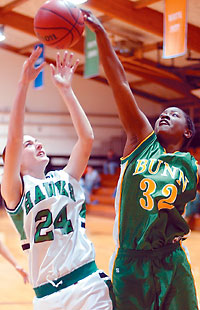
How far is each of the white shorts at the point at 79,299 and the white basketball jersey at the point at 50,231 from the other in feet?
0.26

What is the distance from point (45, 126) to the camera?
17.4 m

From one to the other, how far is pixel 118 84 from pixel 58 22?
630 millimetres

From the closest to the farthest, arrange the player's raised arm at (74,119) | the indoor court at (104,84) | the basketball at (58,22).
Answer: the player's raised arm at (74,119) → the basketball at (58,22) → the indoor court at (104,84)

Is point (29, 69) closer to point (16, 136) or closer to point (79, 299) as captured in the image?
point (16, 136)

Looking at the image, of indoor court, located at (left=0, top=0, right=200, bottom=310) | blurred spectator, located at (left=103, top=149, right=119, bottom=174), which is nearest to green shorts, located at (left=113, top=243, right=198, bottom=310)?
indoor court, located at (left=0, top=0, right=200, bottom=310)

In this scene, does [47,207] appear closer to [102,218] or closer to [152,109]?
[102,218]

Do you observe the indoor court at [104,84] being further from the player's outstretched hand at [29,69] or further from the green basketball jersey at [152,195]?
the player's outstretched hand at [29,69]

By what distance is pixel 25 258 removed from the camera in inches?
289

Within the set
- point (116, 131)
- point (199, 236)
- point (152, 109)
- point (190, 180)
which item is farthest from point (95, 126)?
point (190, 180)

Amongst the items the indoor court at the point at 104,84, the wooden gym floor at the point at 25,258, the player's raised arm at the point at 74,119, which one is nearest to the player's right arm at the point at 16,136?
the player's raised arm at the point at 74,119

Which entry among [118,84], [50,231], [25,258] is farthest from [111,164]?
[50,231]

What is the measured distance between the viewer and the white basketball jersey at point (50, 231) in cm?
225

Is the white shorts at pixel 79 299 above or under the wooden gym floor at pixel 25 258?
above

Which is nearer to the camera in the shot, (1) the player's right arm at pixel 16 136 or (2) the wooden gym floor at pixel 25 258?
(1) the player's right arm at pixel 16 136
